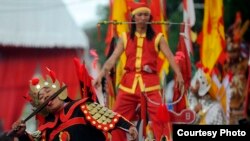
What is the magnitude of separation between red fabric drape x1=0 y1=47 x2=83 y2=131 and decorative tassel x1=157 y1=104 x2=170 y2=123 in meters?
5.19

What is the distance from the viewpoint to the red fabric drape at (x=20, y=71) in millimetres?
14812

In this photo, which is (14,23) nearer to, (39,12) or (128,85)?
(39,12)

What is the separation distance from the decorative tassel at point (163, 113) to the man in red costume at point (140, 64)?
0.72 ft

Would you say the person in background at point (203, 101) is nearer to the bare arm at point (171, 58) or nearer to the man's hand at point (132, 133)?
the bare arm at point (171, 58)

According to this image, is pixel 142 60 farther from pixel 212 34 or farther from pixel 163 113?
pixel 212 34

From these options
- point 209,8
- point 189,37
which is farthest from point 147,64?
point 209,8

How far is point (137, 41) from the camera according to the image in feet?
31.8

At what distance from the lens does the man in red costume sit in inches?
379

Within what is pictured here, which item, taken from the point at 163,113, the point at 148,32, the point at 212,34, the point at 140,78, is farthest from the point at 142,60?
the point at 212,34

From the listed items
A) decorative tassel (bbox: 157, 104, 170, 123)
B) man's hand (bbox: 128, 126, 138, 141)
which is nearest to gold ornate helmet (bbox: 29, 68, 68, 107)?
man's hand (bbox: 128, 126, 138, 141)

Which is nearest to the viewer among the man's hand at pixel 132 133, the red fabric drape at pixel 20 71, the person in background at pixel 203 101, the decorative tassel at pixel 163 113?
the man's hand at pixel 132 133

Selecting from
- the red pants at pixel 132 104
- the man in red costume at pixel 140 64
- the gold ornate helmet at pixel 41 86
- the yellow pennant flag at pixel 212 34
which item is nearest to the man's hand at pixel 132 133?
the gold ornate helmet at pixel 41 86

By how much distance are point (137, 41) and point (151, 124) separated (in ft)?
2.73

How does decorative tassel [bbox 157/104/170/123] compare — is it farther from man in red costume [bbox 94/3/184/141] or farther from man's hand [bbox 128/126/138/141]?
man's hand [bbox 128/126/138/141]
